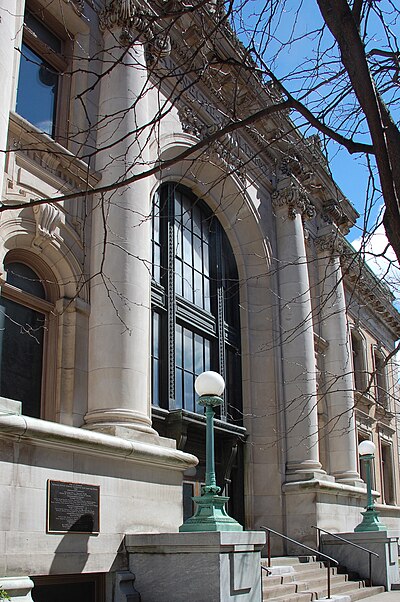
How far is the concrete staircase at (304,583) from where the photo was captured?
13.5 metres

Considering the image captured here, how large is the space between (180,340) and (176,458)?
5339 millimetres

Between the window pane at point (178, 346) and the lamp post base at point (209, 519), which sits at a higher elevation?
the window pane at point (178, 346)

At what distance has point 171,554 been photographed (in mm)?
10742

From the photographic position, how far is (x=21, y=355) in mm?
12781

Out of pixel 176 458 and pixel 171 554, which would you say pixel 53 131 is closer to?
pixel 176 458

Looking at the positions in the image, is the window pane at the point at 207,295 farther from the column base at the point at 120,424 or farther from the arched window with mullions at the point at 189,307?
the column base at the point at 120,424

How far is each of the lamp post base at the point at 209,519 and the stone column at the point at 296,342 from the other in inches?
309

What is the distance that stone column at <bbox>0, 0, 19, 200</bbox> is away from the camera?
11.2 meters

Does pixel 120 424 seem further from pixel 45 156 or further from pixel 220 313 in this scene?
pixel 220 313

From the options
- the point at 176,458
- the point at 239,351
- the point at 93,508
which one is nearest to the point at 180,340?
the point at 239,351

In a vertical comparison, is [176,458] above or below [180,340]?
below

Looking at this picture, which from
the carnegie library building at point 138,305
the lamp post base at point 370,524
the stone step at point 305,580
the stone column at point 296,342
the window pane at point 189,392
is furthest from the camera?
the stone column at point 296,342

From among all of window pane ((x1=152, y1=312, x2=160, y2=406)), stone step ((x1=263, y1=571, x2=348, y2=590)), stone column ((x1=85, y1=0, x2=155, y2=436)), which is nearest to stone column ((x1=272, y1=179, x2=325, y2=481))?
stone step ((x1=263, y1=571, x2=348, y2=590))

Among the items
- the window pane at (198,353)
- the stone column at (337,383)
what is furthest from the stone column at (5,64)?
the stone column at (337,383)
